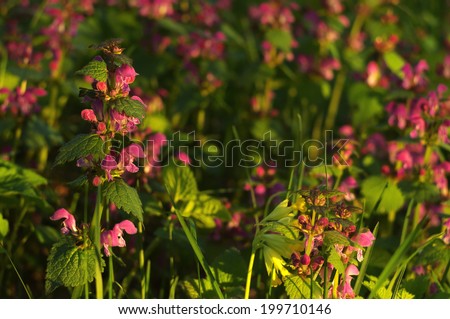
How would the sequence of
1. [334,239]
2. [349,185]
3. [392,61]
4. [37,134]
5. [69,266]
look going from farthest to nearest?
[392,61]
[37,134]
[349,185]
[69,266]
[334,239]

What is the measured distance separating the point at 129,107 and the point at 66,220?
42 cm

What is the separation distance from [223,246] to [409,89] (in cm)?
119

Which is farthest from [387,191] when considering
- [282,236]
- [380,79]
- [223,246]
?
[380,79]

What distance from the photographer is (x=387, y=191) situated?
3.05 m

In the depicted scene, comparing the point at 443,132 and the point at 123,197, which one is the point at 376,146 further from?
the point at 123,197

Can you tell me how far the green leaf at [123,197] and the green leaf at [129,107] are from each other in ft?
0.73

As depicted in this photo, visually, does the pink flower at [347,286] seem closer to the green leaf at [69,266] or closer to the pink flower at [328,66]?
the green leaf at [69,266]

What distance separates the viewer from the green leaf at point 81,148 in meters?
2.07

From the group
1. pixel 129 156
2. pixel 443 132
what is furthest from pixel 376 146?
pixel 129 156

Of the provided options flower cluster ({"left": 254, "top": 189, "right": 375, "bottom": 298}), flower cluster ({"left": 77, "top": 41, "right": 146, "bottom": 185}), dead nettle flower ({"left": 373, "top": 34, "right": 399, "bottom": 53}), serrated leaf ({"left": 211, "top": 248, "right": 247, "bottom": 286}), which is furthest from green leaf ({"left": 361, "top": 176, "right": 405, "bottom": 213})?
dead nettle flower ({"left": 373, "top": 34, "right": 399, "bottom": 53})

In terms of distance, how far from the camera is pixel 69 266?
215 centimetres

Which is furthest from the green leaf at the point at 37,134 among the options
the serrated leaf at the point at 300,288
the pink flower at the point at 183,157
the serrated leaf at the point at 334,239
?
the serrated leaf at the point at 334,239
